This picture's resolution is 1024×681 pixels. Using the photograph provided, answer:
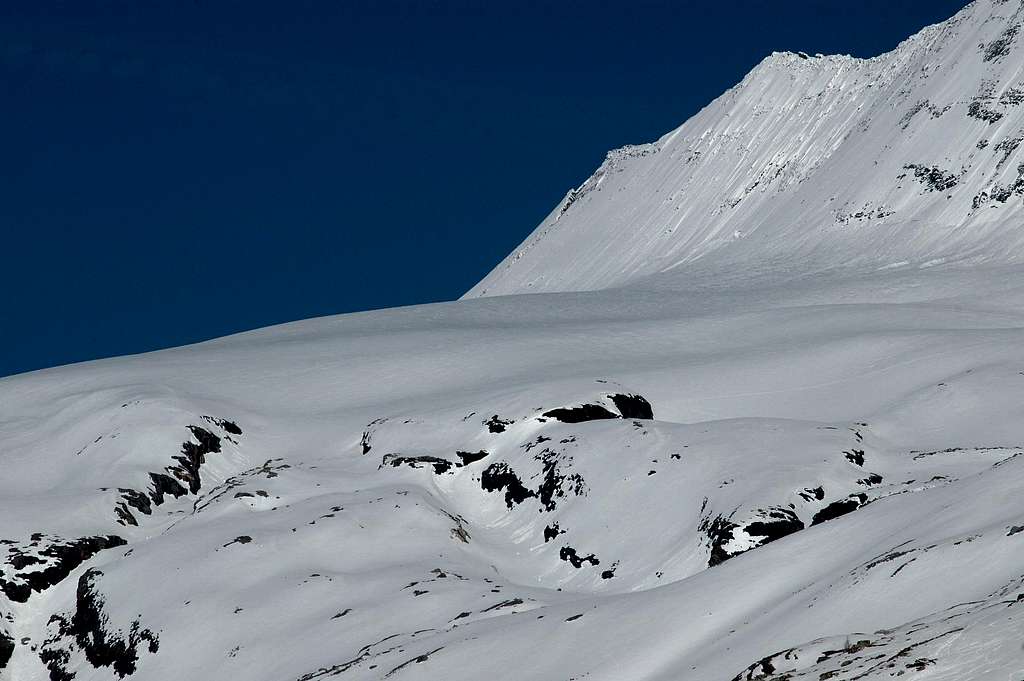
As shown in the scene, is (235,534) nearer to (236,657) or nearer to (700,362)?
(236,657)

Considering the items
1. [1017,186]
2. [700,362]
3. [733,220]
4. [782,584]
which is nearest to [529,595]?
[782,584]

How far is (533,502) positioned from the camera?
156 ft

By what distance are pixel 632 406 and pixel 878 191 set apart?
11245 cm

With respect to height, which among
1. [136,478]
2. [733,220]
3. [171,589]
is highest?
[733,220]

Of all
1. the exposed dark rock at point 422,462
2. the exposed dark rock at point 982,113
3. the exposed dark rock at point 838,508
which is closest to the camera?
the exposed dark rock at point 838,508

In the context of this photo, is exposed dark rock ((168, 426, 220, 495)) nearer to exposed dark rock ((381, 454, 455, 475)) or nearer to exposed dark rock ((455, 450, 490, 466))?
exposed dark rock ((381, 454, 455, 475))

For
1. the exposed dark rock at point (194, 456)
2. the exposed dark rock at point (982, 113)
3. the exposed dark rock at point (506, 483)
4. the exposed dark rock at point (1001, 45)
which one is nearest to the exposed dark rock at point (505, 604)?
the exposed dark rock at point (506, 483)

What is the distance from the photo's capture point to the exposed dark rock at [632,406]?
54.6 meters

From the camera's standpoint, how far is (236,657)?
119 feet

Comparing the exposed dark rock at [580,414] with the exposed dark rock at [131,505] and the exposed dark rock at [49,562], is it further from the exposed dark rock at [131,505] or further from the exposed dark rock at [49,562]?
the exposed dark rock at [49,562]

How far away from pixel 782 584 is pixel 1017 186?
129295 mm

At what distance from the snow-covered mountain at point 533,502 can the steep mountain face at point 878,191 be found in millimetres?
59839

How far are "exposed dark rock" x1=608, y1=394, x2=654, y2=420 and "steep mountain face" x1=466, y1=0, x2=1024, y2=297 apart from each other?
79.6 m

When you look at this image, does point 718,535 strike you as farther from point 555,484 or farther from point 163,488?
point 163,488
